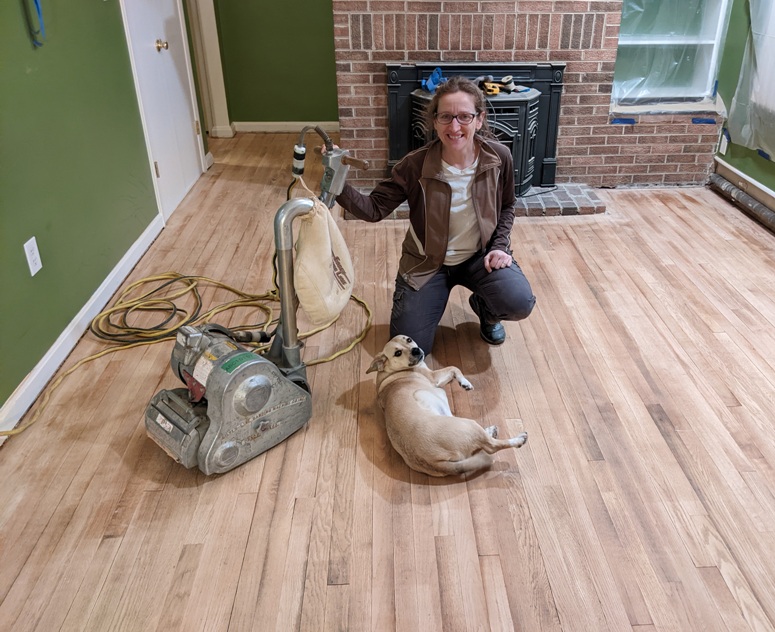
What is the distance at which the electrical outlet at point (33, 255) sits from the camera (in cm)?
240

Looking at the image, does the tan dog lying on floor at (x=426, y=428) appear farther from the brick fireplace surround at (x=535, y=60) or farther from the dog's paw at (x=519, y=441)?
the brick fireplace surround at (x=535, y=60)

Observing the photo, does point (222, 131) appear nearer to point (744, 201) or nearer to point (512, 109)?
point (512, 109)

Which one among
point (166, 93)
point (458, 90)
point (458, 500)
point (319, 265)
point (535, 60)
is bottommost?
point (458, 500)

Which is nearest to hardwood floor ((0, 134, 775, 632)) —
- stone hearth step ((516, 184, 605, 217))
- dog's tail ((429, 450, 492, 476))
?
dog's tail ((429, 450, 492, 476))

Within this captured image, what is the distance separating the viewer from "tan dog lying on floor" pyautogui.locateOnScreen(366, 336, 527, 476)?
193cm

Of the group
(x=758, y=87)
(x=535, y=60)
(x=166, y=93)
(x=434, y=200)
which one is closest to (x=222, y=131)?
(x=166, y=93)

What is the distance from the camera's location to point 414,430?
1954mm

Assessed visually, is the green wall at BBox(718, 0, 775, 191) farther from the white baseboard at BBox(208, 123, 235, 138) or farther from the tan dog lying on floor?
the white baseboard at BBox(208, 123, 235, 138)

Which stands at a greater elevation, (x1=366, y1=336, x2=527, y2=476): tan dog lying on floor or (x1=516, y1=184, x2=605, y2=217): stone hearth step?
(x1=366, y1=336, x2=527, y2=476): tan dog lying on floor

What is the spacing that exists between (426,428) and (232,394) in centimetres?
55

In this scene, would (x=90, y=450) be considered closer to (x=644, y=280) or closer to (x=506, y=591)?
(x=506, y=591)

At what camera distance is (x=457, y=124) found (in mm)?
2275

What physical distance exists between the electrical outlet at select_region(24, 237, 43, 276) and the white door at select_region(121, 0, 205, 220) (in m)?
1.37

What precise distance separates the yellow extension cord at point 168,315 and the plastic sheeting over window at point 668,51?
7.58ft
